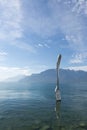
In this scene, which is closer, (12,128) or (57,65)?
(12,128)

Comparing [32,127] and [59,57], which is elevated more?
[59,57]

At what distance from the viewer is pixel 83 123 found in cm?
3847

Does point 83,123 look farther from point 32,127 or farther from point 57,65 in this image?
point 57,65

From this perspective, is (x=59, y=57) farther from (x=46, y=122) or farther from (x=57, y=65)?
(x=46, y=122)

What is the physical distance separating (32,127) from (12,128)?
354 centimetres

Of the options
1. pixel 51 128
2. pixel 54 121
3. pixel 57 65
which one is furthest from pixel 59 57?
pixel 51 128

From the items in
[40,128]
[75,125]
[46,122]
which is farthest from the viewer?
[46,122]

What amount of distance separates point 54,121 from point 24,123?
5982 mm

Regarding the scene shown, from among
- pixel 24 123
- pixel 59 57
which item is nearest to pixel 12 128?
pixel 24 123

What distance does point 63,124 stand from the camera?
37.8 meters

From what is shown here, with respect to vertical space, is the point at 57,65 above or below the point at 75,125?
above

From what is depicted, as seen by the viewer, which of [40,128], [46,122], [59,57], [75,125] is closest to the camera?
[40,128]

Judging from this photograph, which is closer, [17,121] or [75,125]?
[75,125]

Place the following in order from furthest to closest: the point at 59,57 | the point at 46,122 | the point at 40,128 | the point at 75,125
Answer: the point at 59,57 < the point at 46,122 < the point at 75,125 < the point at 40,128
